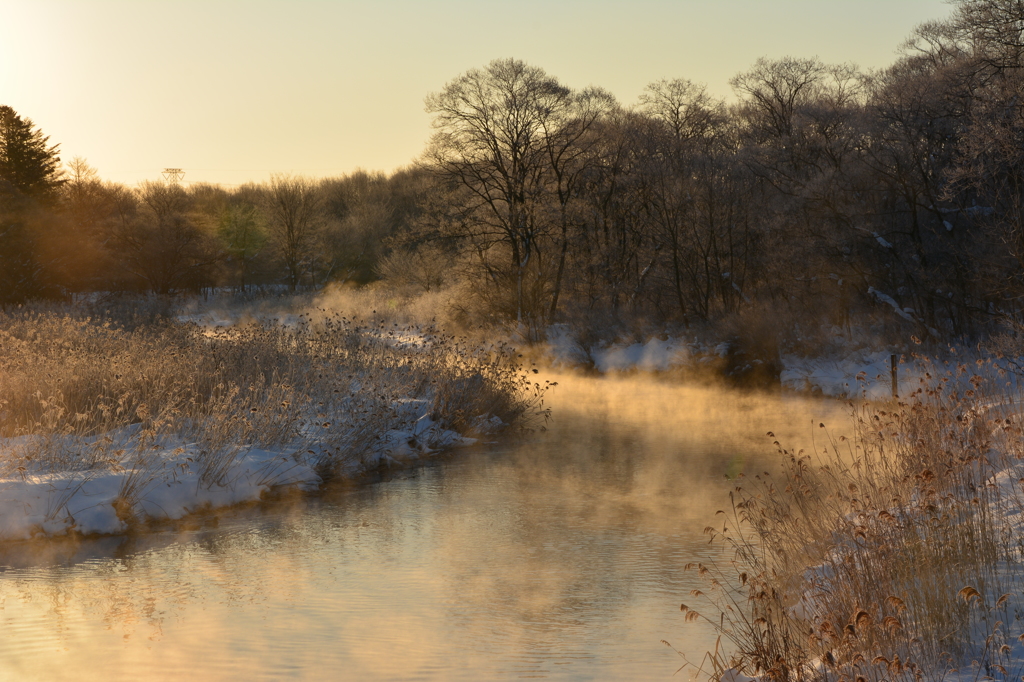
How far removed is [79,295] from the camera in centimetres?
4009

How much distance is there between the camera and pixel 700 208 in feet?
102

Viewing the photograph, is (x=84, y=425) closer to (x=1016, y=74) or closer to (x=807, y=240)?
(x=1016, y=74)

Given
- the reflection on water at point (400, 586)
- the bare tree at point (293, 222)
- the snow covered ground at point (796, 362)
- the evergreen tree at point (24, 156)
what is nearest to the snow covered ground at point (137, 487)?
the reflection on water at point (400, 586)

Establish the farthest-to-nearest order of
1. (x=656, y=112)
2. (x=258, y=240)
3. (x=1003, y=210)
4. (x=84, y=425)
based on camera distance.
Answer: (x=258, y=240)
(x=656, y=112)
(x=1003, y=210)
(x=84, y=425)

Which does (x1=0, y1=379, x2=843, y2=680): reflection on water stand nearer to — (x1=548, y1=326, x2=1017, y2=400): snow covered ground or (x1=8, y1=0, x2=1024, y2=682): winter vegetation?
(x1=8, y1=0, x2=1024, y2=682): winter vegetation

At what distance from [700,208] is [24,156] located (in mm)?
32674

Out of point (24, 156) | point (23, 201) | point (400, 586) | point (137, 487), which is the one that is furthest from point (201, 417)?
point (24, 156)

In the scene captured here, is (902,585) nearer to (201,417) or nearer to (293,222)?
(201,417)

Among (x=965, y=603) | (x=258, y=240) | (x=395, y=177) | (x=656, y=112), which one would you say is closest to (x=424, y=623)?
(x=965, y=603)

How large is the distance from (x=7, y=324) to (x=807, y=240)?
22.5 meters

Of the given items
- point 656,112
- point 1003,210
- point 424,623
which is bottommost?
point 424,623

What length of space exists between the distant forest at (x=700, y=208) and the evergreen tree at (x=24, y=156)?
0.11m

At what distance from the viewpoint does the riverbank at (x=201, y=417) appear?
10609mm

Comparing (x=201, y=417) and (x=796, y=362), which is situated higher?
(x=201, y=417)
